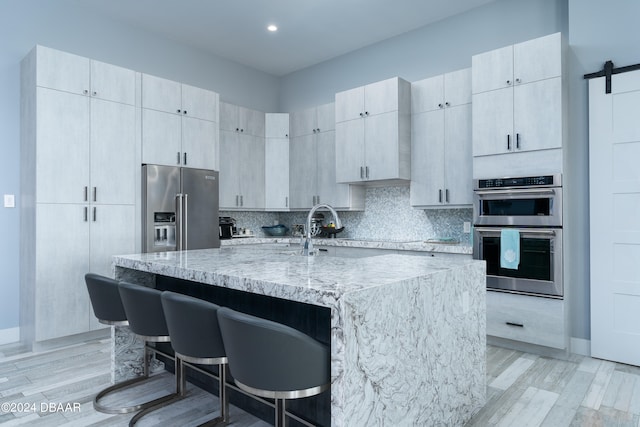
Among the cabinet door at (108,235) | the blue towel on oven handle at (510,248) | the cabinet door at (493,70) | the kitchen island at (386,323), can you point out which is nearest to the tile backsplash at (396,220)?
the blue towel on oven handle at (510,248)

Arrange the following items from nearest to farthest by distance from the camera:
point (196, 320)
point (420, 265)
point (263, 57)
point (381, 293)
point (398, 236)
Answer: point (381, 293) → point (196, 320) → point (420, 265) → point (398, 236) → point (263, 57)

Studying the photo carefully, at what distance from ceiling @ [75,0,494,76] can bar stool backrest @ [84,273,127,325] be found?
3.07 m

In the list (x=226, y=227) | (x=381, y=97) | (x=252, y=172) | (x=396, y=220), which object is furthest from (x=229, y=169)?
(x=396, y=220)

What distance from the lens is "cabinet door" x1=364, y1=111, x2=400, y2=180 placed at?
4.34m

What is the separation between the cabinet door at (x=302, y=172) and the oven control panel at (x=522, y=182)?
2304mm

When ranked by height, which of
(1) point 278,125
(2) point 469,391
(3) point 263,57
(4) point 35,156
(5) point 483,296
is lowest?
(2) point 469,391

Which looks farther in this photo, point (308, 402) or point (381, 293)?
point (308, 402)

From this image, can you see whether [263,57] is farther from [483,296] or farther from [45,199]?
[483,296]

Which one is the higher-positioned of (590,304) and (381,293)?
(381,293)

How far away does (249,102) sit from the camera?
589 centimetres

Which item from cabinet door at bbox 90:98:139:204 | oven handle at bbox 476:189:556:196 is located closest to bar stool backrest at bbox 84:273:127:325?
cabinet door at bbox 90:98:139:204

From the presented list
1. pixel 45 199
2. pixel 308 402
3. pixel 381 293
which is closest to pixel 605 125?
pixel 381 293

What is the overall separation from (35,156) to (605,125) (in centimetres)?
483

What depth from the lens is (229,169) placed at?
17.1ft
